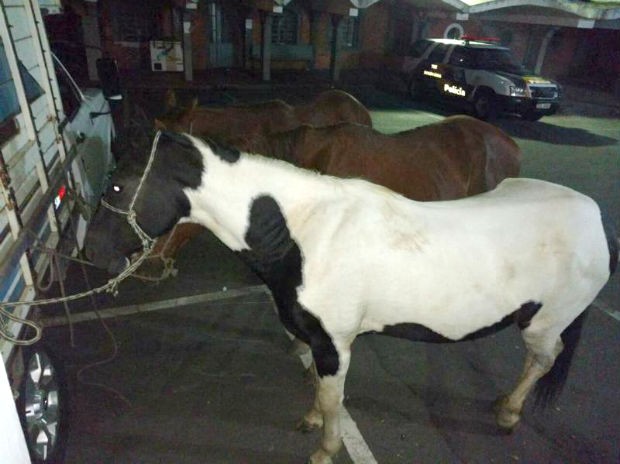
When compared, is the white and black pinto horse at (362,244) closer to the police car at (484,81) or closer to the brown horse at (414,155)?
the brown horse at (414,155)

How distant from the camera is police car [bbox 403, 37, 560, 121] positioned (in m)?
11.5

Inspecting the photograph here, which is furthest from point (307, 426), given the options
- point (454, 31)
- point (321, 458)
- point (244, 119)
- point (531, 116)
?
point (454, 31)

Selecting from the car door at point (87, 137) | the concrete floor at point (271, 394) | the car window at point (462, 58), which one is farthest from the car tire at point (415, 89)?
the concrete floor at point (271, 394)

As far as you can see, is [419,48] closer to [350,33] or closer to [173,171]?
[350,33]

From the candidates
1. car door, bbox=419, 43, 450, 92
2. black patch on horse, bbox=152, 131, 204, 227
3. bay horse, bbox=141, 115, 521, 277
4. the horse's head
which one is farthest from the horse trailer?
car door, bbox=419, 43, 450, 92

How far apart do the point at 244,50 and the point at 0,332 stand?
17680 mm

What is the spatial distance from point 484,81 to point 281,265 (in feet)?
37.9

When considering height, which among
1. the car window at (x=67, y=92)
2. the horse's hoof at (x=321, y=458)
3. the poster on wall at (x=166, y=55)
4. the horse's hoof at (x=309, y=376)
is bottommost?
the horse's hoof at (x=309, y=376)

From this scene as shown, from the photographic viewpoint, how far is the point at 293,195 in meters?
2.09

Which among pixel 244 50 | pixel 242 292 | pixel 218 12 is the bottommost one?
pixel 242 292

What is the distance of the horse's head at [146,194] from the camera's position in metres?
1.89

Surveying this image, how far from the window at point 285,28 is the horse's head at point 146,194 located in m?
17.7

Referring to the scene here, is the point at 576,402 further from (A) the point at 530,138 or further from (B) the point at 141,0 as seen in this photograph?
(B) the point at 141,0

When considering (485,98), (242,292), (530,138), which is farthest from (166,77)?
(242,292)
